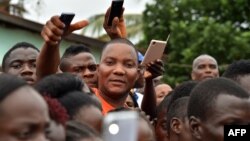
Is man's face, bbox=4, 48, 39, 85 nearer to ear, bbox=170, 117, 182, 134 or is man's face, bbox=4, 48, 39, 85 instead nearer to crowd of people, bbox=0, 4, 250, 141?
crowd of people, bbox=0, 4, 250, 141

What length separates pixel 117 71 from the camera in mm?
5465

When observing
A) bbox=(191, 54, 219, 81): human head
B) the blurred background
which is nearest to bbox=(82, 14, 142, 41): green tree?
the blurred background

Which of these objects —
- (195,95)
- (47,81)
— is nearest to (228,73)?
(195,95)

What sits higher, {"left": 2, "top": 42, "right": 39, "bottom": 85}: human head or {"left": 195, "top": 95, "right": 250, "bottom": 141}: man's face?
{"left": 2, "top": 42, "right": 39, "bottom": 85}: human head

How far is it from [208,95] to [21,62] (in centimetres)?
201

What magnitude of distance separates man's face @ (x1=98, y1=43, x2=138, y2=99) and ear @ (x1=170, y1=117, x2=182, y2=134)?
690mm

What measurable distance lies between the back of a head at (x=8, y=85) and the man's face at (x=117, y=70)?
2164mm

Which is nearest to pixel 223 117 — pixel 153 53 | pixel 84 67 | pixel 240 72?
pixel 240 72

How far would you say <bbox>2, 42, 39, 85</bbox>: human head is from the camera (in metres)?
5.82

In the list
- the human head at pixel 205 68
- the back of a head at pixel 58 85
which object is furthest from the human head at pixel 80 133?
the human head at pixel 205 68

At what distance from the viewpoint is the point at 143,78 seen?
6.45 m

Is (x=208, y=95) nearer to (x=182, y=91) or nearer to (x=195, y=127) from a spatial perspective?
(x=195, y=127)

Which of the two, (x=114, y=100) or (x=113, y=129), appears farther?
(x=114, y=100)

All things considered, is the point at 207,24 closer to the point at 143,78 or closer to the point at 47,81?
the point at 143,78
